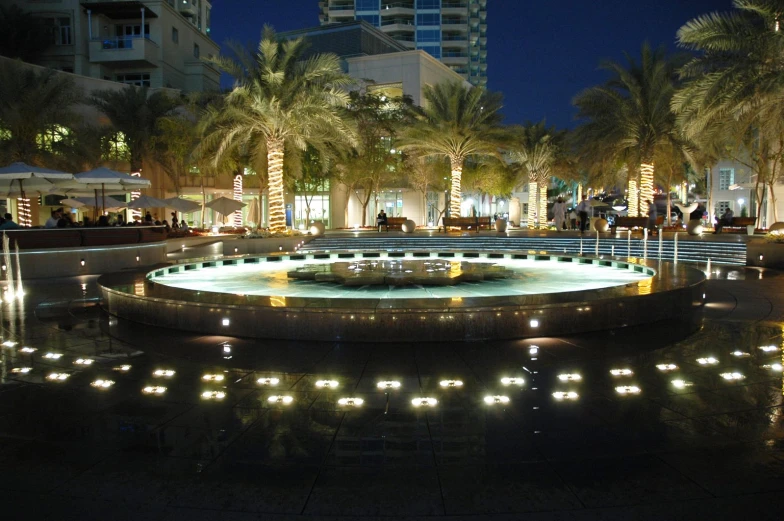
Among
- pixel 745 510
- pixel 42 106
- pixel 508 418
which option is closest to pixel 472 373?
pixel 508 418

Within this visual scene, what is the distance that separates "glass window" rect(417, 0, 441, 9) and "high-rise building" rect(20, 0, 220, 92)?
49058mm

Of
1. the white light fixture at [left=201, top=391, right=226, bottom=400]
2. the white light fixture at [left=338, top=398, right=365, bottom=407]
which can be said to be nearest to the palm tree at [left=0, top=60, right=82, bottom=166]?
the white light fixture at [left=201, top=391, right=226, bottom=400]

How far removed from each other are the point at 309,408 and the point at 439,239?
20.8 metres

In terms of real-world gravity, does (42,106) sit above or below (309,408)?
above

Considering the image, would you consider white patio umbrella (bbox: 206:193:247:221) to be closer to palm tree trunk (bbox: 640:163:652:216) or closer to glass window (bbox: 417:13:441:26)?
palm tree trunk (bbox: 640:163:652:216)

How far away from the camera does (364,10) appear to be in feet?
285

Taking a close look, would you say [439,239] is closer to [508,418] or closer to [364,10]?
[508,418]

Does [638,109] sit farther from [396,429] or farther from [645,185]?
[396,429]

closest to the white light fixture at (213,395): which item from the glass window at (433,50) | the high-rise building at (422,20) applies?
the high-rise building at (422,20)

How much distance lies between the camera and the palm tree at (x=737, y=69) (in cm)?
1516

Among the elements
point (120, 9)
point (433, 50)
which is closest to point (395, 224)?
point (120, 9)

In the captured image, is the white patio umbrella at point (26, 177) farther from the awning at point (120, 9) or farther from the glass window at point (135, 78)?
the awning at point (120, 9)

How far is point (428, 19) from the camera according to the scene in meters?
87.1

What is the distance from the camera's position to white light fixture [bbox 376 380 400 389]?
5418 mm
